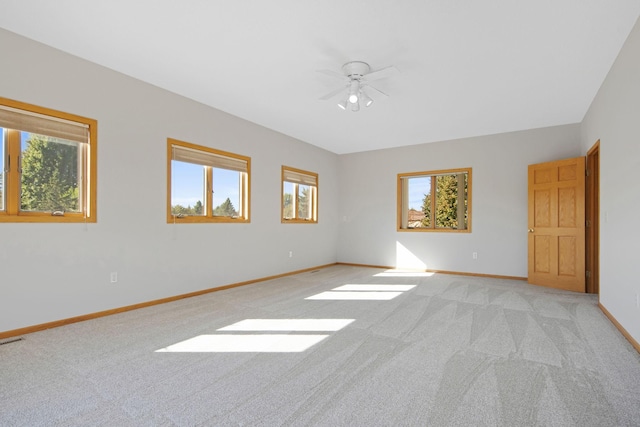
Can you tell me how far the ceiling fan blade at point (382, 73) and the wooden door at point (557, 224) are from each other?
11.7 ft

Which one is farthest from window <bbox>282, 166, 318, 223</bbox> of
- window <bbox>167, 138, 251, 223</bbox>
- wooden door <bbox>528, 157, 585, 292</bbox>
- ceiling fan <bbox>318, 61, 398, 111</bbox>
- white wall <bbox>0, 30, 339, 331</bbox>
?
wooden door <bbox>528, 157, 585, 292</bbox>

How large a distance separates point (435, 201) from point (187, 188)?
4794mm

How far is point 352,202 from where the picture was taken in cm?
773

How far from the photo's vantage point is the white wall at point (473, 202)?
5.82 metres

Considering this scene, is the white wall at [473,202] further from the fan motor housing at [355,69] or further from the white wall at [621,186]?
the fan motor housing at [355,69]

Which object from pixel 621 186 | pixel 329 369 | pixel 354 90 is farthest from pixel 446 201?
pixel 329 369

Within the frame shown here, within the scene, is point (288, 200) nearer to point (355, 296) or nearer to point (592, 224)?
point (355, 296)

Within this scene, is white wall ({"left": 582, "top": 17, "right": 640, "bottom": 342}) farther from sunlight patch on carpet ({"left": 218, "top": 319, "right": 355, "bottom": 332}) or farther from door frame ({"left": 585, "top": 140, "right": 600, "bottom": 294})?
sunlight patch on carpet ({"left": 218, "top": 319, "right": 355, "bottom": 332})

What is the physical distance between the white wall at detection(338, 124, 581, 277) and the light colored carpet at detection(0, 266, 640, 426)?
2208mm

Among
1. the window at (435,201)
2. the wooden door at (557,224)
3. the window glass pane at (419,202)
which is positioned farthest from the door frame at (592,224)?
the window glass pane at (419,202)

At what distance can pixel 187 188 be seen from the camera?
15.0ft

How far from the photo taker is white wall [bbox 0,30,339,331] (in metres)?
3.02

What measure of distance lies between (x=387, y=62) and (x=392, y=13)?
0.81m

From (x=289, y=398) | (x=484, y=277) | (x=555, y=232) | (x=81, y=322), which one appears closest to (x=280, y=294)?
(x=81, y=322)
